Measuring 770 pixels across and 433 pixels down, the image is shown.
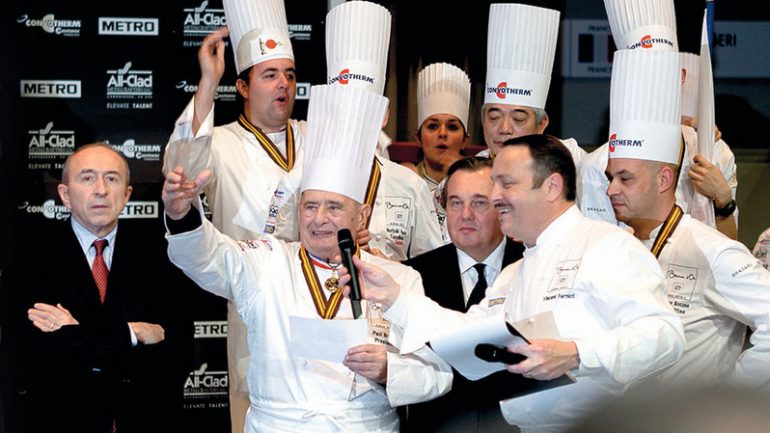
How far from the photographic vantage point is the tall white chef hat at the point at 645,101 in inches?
133

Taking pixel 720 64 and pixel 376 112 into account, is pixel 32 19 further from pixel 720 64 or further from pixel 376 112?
pixel 720 64

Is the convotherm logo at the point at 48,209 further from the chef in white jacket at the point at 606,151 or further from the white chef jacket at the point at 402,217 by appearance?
the chef in white jacket at the point at 606,151

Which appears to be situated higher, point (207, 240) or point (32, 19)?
point (32, 19)

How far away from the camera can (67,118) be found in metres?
4.91

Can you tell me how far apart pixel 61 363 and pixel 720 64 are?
12.8 ft

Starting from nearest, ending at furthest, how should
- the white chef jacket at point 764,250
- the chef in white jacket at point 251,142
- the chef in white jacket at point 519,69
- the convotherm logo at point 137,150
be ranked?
the chef in white jacket at point 251,142, the chef in white jacket at point 519,69, the white chef jacket at point 764,250, the convotherm logo at point 137,150

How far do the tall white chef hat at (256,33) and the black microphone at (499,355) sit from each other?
1862mm

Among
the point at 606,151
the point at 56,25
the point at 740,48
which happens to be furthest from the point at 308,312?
the point at 740,48

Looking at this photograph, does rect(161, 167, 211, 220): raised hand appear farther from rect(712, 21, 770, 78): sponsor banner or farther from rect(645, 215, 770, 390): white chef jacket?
rect(712, 21, 770, 78): sponsor banner

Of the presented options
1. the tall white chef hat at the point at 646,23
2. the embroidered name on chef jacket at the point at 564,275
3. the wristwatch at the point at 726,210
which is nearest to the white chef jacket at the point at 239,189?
the tall white chef hat at the point at 646,23

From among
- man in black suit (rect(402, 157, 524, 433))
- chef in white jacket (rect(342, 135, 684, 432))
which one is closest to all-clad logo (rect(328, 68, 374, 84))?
man in black suit (rect(402, 157, 524, 433))

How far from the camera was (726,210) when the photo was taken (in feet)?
12.3

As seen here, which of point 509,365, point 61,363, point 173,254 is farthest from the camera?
point 61,363

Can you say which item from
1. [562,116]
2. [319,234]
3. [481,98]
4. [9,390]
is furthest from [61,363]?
[562,116]
